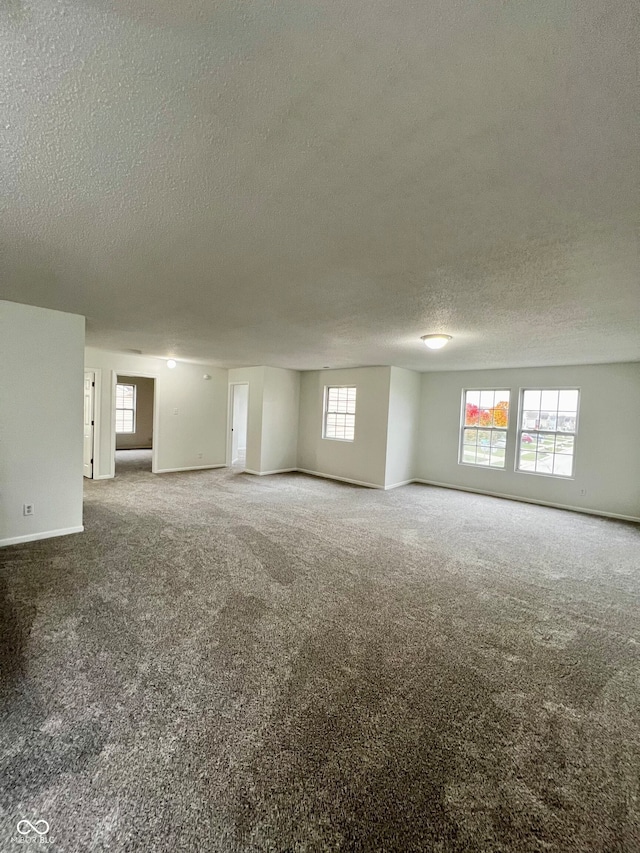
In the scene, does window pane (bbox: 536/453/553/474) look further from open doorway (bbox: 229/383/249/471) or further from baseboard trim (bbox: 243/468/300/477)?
open doorway (bbox: 229/383/249/471)

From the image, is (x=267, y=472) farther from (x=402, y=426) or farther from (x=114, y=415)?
(x=114, y=415)

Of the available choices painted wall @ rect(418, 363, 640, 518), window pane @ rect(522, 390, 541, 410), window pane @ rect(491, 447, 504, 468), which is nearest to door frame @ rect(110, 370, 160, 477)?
painted wall @ rect(418, 363, 640, 518)

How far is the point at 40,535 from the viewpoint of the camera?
3.81m

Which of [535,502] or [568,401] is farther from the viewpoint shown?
[535,502]

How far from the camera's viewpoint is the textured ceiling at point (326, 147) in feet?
3.04

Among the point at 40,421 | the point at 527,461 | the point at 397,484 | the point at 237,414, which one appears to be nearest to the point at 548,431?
the point at 527,461

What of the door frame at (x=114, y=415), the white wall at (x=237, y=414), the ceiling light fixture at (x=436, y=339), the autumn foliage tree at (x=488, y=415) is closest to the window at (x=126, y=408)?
the white wall at (x=237, y=414)

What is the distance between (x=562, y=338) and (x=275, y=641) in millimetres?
4176

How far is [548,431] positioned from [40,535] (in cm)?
724

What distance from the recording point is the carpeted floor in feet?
4.33

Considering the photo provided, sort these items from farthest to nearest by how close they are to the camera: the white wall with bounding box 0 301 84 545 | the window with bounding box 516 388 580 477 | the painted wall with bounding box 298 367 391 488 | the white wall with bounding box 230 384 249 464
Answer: the white wall with bounding box 230 384 249 464 < the painted wall with bounding box 298 367 391 488 < the window with bounding box 516 388 580 477 < the white wall with bounding box 0 301 84 545

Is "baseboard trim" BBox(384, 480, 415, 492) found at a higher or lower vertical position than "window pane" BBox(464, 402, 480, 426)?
lower

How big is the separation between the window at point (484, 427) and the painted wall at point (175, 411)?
17.3 ft

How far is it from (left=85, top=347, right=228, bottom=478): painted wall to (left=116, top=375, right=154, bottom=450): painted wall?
387 centimetres
